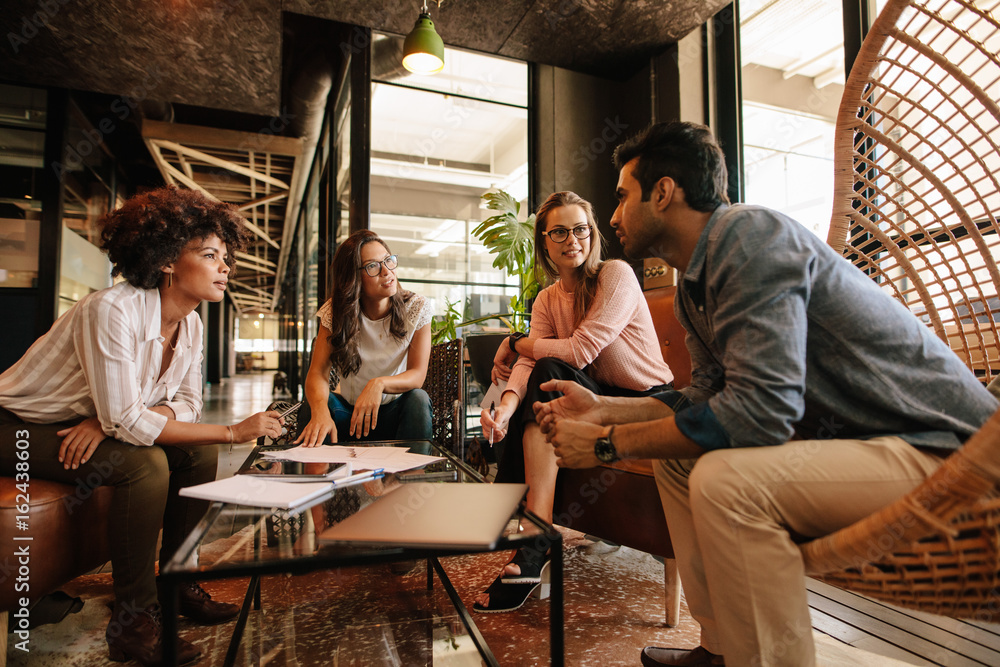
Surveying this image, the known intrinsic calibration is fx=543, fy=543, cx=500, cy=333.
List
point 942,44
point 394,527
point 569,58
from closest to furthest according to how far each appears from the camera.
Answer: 1. point 394,527
2. point 942,44
3. point 569,58

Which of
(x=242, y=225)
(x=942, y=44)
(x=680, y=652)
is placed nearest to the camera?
(x=680, y=652)

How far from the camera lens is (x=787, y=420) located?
0.84 meters

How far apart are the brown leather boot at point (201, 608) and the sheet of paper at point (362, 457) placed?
1.52ft

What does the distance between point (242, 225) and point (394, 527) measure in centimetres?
140

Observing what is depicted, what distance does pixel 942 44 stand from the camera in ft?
8.36

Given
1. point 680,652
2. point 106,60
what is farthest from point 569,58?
point 680,652

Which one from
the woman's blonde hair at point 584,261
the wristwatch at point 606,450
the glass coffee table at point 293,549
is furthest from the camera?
the woman's blonde hair at point 584,261

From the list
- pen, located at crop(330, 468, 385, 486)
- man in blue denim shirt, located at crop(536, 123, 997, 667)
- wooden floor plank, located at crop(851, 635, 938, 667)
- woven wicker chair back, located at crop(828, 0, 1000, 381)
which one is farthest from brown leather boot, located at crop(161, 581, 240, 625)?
woven wicker chair back, located at crop(828, 0, 1000, 381)

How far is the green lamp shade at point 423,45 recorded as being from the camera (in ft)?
9.52

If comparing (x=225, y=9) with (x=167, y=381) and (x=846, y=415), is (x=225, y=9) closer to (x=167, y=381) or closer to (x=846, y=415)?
(x=167, y=381)

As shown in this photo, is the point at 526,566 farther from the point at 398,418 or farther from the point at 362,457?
the point at 398,418

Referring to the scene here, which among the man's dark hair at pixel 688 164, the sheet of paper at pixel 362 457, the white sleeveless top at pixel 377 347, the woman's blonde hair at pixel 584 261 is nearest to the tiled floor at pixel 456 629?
the sheet of paper at pixel 362 457

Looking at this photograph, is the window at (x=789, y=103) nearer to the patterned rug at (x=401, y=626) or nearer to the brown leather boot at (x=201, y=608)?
the patterned rug at (x=401, y=626)

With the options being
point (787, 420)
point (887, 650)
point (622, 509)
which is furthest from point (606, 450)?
point (887, 650)
